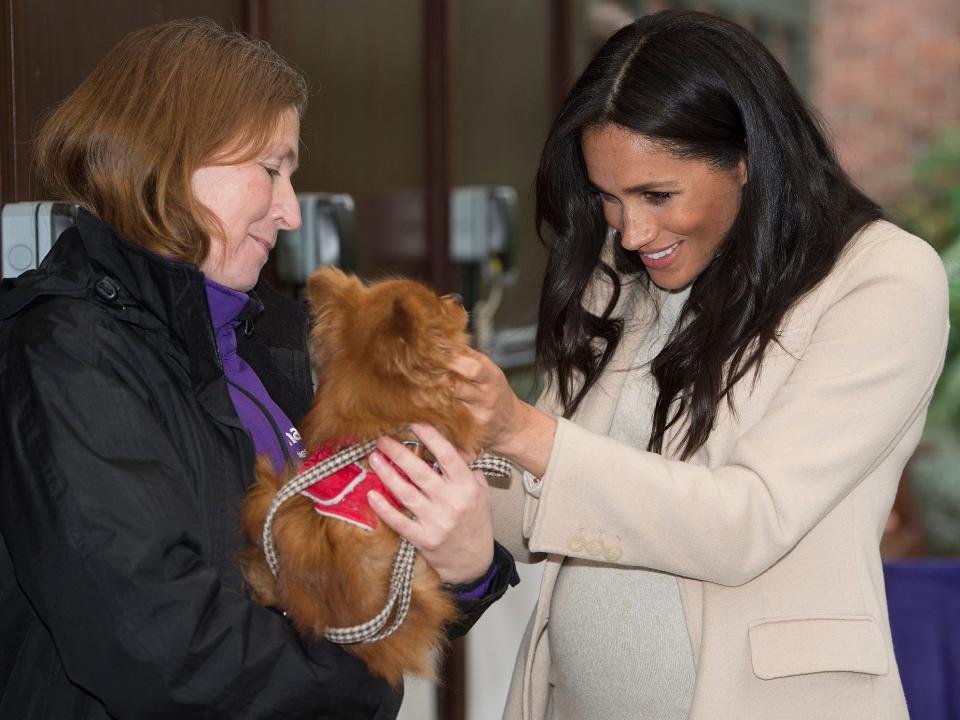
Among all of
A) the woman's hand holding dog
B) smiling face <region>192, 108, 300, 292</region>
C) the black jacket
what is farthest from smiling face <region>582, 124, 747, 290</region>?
the black jacket

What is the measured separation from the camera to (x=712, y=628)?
5.57 feet

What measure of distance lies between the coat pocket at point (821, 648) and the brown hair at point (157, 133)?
3.24 ft

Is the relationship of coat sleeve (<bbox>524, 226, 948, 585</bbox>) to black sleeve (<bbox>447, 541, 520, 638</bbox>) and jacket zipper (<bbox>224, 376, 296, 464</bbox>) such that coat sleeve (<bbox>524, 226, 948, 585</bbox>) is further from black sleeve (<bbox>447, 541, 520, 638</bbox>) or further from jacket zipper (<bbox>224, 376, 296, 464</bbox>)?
jacket zipper (<bbox>224, 376, 296, 464</bbox>)

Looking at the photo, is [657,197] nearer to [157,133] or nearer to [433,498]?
[433,498]

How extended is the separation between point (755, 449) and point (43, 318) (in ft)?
3.19

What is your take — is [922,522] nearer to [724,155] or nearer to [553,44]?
[553,44]

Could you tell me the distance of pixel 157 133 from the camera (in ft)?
4.91

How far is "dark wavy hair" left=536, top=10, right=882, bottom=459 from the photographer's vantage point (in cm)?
180

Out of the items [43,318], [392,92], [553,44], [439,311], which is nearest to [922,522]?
[553,44]

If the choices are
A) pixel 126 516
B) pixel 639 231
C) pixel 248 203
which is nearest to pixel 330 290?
pixel 248 203

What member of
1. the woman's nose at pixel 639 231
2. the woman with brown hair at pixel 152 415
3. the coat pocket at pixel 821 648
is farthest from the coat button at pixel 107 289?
the coat pocket at pixel 821 648

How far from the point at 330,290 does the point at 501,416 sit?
0.29 meters

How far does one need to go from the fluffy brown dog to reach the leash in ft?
0.05

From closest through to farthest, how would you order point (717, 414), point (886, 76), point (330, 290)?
1. point (330, 290)
2. point (717, 414)
3. point (886, 76)
